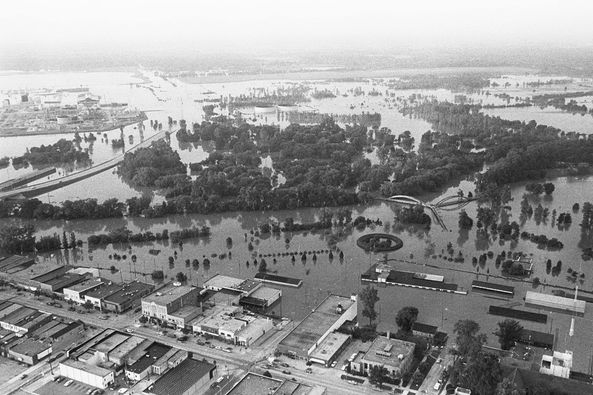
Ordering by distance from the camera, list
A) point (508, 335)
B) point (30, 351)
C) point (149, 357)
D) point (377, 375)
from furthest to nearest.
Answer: point (30, 351) → point (508, 335) → point (149, 357) → point (377, 375)

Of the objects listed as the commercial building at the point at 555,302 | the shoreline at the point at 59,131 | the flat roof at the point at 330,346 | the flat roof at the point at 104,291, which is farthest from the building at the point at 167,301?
the shoreline at the point at 59,131

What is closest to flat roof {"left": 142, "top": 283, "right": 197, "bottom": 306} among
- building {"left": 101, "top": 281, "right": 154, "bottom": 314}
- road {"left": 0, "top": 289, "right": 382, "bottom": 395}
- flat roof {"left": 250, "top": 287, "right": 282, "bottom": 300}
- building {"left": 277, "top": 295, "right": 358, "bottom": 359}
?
building {"left": 101, "top": 281, "right": 154, "bottom": 314}

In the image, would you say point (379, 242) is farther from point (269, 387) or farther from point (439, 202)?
point (269, 387)

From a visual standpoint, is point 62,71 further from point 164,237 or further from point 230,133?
point 164,237

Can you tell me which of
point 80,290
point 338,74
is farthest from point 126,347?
point 338,74

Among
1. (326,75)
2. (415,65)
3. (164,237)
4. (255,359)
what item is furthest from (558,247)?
(415,65)

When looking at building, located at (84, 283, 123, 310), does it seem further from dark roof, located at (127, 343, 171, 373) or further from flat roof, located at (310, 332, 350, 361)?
flat roof, located at (310, 332, 350, 361)

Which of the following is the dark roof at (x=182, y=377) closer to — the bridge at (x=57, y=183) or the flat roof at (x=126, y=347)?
the flat roof at (x=126, y=347)
